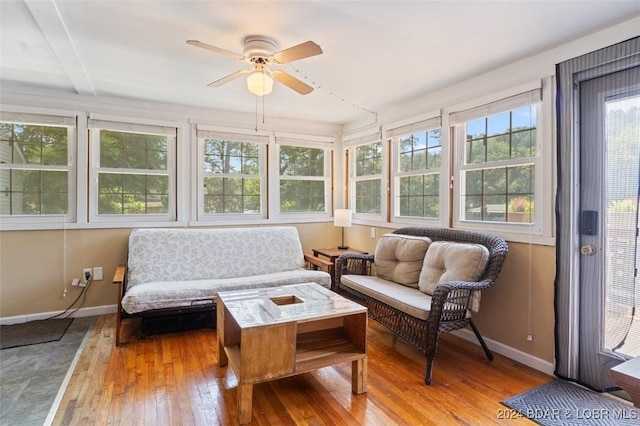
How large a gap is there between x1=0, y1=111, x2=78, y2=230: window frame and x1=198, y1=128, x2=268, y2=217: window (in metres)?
1.20

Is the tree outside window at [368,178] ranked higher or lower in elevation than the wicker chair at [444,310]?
higher

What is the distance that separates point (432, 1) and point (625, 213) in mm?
1707

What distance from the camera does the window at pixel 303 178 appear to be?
14.6 ft

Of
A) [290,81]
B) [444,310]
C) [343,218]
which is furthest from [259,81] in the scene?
[343,218]

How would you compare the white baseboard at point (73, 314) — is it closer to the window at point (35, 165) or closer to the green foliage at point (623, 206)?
the window at point (35, 165)

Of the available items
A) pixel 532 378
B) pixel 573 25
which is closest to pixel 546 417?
pixel 532 378

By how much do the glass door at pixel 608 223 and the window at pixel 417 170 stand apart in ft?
4.01

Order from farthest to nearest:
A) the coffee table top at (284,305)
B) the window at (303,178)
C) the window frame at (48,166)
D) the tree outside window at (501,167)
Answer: the window at (303,178)
the window frame at (48,166)
the tree outside window at (501,167)
the coffee table top at (284,305)

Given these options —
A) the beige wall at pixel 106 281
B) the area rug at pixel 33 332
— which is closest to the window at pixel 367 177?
the beige wall at pixel 106 281

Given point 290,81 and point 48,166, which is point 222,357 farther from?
point 48,166

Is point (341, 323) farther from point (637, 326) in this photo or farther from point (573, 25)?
point (573, 25)

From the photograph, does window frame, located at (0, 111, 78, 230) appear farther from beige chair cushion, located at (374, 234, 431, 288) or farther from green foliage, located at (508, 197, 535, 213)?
green foliage, located at (508, 197, 535, 213)

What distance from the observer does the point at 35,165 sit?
3.31m

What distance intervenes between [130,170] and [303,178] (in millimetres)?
2006
